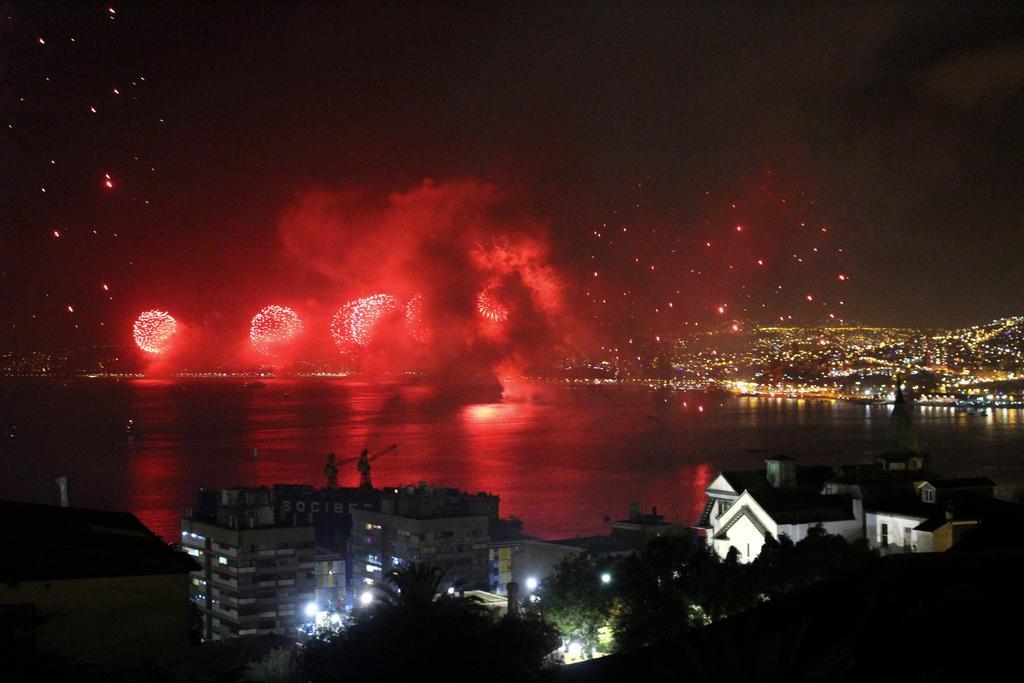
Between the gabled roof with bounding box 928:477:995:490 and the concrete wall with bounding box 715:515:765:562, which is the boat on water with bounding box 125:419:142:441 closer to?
the concrete wall with bounding box 715:515:765:562

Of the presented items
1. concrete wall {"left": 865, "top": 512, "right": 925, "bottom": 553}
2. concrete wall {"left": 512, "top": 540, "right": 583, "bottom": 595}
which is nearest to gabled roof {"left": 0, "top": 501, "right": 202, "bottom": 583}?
concrete wall {"left": 865, "top": 512, "right": 925, "bottom": 553}

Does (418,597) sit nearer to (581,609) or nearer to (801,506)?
(581,609)

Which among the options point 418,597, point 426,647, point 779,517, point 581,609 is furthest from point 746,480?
point 426,647

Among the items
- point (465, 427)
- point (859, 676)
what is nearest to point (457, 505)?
point (859, 676)

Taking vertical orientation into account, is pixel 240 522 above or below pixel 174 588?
below

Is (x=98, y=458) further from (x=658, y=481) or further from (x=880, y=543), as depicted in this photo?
(x=880, y=543)
